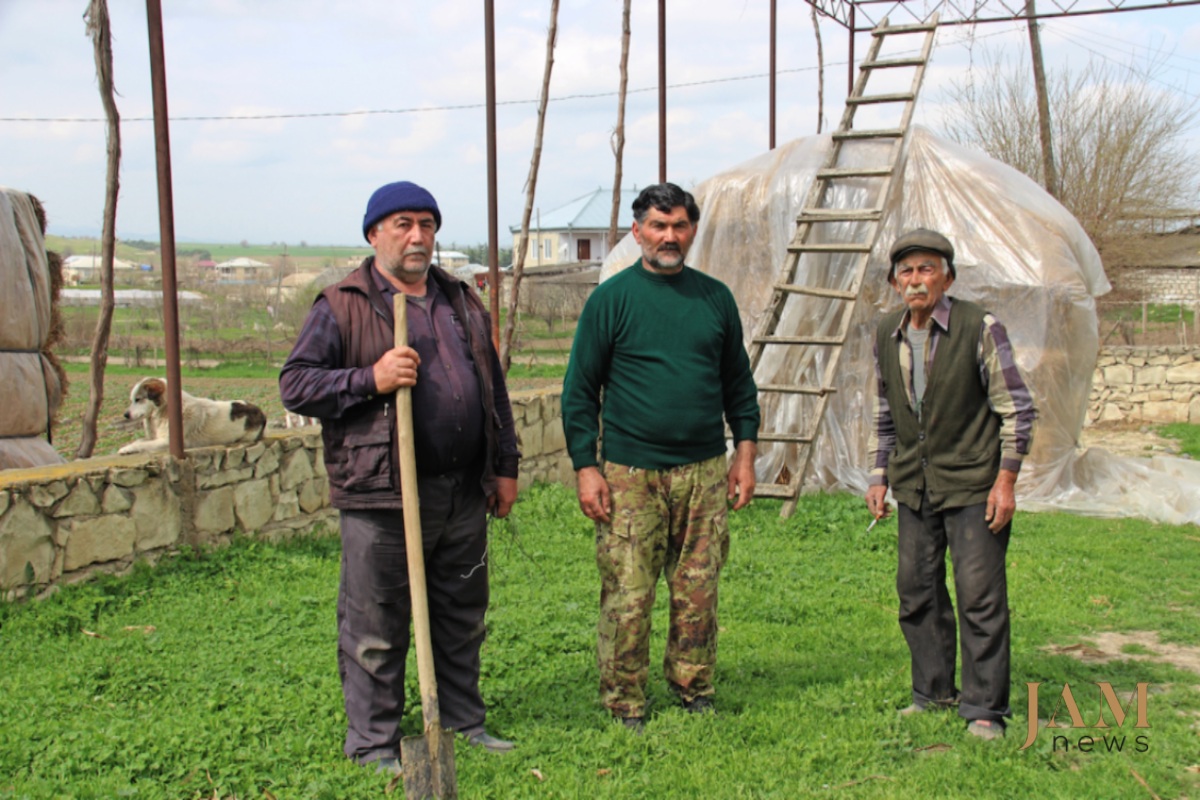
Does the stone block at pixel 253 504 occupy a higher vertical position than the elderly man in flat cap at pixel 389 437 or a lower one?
lower

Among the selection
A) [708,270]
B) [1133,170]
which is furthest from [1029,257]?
[1133,170]

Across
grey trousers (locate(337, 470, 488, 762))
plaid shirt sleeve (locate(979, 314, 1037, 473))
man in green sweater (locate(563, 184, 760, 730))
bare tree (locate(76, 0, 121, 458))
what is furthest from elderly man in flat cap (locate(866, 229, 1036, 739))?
bare tree (locate(76, 0, 121, 458))

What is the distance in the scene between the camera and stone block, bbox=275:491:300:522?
6754 mm

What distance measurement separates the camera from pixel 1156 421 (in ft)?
54.4

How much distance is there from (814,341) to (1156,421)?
11124mm

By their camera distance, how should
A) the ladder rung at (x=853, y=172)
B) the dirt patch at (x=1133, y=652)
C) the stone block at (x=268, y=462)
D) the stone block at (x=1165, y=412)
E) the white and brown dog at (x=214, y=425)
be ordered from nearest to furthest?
1. the dirt patch at (x=1133, y=652)
2. the stone block at (x=268, y=462)
3. the white and brown dog at (x=214, y=425)
4. the ladder rung at (x=853, y=172)
5. the stone block at (x=1165, y=412)

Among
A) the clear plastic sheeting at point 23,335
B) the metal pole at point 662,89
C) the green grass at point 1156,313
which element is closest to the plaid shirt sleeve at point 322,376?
the clear plastic sheeting at point 23,335

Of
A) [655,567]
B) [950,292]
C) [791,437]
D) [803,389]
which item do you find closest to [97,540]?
[655,567]

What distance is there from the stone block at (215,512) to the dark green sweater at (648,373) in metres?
3.10

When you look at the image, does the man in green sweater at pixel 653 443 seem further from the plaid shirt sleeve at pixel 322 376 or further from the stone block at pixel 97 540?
the stone block at pixel 97 540

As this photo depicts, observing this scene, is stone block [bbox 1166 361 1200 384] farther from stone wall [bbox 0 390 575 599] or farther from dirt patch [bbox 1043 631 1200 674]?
stone wall [bbox 0 390 575 599]

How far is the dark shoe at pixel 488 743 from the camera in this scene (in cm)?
374

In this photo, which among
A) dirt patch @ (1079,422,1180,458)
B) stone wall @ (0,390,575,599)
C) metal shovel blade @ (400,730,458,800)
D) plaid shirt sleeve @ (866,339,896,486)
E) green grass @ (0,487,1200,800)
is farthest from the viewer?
dirt patch @ (1079,422,1180,458)

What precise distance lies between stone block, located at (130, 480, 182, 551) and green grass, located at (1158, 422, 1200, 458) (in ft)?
38.2
